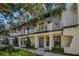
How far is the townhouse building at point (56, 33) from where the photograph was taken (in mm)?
2930

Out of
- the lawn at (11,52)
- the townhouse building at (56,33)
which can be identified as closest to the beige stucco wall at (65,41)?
the townhouse building at (56,33)

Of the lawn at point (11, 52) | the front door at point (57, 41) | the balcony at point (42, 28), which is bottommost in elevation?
the lawn at point (11, 52)

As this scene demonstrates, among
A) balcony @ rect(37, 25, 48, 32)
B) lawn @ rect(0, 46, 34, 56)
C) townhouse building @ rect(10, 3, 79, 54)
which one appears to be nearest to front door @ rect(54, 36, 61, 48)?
townhouse building @ rect(10, 3, 79, 54)

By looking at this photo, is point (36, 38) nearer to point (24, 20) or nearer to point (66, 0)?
point (24, 20)

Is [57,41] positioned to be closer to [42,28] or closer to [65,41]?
[65,41]

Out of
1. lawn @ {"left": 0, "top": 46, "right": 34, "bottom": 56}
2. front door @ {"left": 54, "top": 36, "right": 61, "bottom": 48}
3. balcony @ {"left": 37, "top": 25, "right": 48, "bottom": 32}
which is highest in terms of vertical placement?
balcony @ {"left": 37, "top": 25, "right": 48, "bottom": 32}

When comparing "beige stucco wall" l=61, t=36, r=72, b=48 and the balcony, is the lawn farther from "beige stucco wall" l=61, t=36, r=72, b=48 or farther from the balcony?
"beige stucco wall" l=61, t=36, r=72, b=48

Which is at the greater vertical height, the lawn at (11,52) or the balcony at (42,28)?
the balcony at (42,28)

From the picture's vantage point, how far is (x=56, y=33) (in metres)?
2.98

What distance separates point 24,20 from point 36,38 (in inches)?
13.3

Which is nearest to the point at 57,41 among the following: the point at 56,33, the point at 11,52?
the point at 56,33

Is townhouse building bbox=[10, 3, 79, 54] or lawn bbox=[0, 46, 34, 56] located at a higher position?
townhouse building bbox=[10, 3, 79, 54]

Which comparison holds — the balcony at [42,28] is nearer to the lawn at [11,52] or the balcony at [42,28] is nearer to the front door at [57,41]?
the front door at [57,41]

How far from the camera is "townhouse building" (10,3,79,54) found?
293 centimetres
